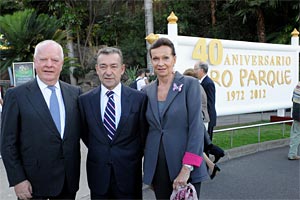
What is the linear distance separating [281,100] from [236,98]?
224cm

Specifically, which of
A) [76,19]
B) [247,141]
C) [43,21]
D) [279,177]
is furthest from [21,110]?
[76,19]

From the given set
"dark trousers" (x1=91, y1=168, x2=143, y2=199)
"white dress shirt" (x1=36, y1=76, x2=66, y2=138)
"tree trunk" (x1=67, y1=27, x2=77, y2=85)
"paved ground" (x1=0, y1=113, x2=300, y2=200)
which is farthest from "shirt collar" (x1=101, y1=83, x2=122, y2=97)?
"tree trunk" (x1=67, y1=27, x2=77, y2=85)

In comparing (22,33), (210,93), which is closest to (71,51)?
(22,33)

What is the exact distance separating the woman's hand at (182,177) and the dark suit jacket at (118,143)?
0.40 m

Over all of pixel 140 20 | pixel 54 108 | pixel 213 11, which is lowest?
pixel 54 108

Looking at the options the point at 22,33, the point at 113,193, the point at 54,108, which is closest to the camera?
the point at 54,108

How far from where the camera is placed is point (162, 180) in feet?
9.24

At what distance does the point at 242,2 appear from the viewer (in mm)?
17234

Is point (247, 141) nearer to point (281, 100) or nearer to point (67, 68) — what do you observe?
point (281, 100)

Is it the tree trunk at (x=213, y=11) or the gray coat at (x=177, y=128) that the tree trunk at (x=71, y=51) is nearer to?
the tree trunk at (x=213, y=11)

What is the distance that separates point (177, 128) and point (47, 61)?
3.76 feet

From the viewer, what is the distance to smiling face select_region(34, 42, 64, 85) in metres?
2.77

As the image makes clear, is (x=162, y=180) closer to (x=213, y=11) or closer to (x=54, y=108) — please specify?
(x=54, y=108)

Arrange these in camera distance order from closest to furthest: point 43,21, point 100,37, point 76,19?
point 43,21
point 76,19
point 100,37
